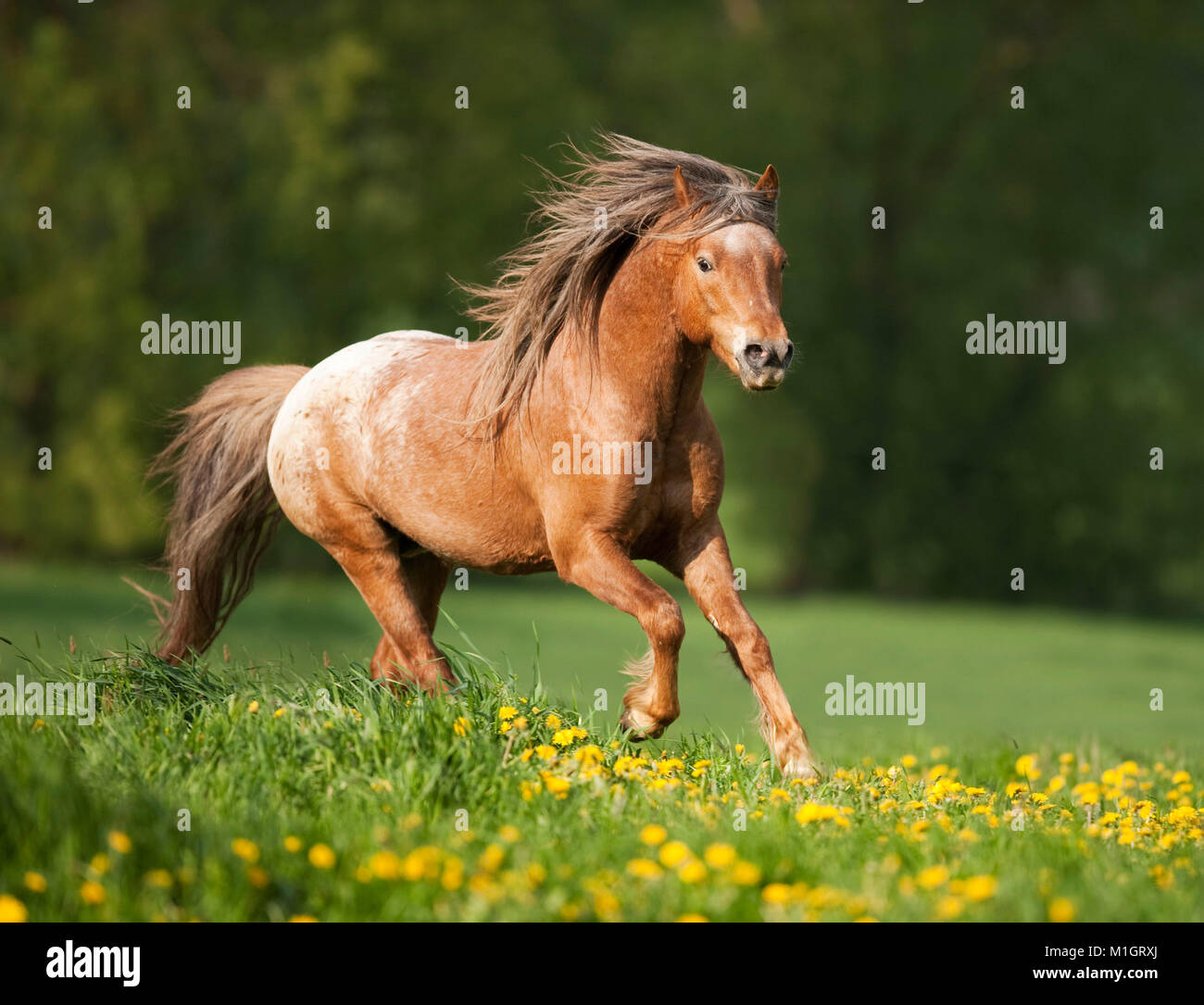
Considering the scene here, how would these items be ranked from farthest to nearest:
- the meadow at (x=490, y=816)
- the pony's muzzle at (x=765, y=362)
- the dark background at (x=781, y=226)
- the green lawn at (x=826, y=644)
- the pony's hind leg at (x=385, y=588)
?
the dark background at (x=781, y=226), the green lawn at (x=826, y=644), the pony's hind leg at (x=385, y=588), the pony's muzzle at (x=765, y=362), the meadow at (x=490, y=816)

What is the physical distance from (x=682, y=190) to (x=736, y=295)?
61cm

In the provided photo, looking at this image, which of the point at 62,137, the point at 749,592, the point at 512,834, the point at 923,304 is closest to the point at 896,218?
the point at 923,304

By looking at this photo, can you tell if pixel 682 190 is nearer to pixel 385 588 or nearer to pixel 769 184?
pixel 769 184

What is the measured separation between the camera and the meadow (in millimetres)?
3742

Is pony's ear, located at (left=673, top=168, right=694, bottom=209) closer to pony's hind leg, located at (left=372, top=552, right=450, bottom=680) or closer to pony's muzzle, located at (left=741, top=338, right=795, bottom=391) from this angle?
pony's muzzle, located at (left=741, top=338, right=795, bottom=391)

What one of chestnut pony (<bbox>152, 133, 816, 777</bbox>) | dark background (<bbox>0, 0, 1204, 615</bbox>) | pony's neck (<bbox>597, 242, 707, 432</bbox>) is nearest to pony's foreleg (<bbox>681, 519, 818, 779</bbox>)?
chestnut pony (<bbox>152, 133, 816, 777</bbox>)

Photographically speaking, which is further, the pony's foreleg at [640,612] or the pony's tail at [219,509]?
the pony's tail at [219,509]

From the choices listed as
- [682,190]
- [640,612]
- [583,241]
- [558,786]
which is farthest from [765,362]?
[558,786]

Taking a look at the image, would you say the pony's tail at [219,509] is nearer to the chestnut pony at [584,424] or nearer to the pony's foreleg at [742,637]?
the chestnut pony at [584,424]

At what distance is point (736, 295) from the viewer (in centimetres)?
541

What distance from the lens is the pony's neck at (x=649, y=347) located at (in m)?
5.78

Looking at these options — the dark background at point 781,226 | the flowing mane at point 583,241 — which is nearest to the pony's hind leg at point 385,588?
the flowing mane at point 583,241

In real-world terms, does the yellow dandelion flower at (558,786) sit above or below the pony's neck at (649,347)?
below
